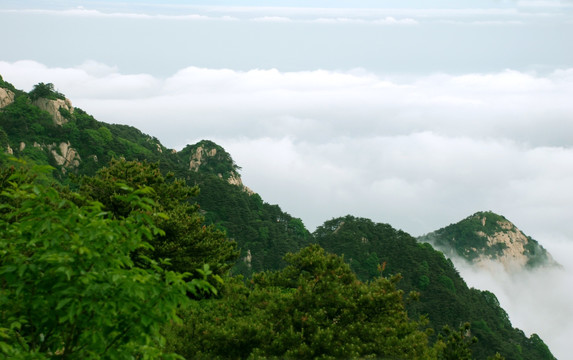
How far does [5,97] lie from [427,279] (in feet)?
190

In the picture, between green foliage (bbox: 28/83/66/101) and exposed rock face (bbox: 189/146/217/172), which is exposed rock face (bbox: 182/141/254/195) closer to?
exposed rock face (bbox: 189/146/217/172)

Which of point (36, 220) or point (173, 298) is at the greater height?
point (36, 220)

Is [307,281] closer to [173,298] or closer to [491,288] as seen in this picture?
[173,298]

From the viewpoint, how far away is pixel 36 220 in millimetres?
8258

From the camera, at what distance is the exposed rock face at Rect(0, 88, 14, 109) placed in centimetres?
7244

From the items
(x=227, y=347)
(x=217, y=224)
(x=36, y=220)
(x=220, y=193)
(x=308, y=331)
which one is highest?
(x=220, y=193)

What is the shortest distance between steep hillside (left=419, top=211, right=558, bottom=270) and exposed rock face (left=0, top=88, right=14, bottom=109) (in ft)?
343

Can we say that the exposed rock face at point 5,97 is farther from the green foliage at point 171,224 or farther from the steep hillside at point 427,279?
the green foliage at point 171,224

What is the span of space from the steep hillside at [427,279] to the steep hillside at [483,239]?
58422 mm

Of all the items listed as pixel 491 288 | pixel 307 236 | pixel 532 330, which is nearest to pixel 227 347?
pixel 307 236

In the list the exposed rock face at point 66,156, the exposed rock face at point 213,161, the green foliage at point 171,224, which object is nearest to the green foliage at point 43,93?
the exposed rock face at point 66,156

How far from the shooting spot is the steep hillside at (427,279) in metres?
64.0

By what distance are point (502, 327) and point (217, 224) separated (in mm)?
39182

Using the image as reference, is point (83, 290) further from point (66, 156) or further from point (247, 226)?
point (247, 226)
